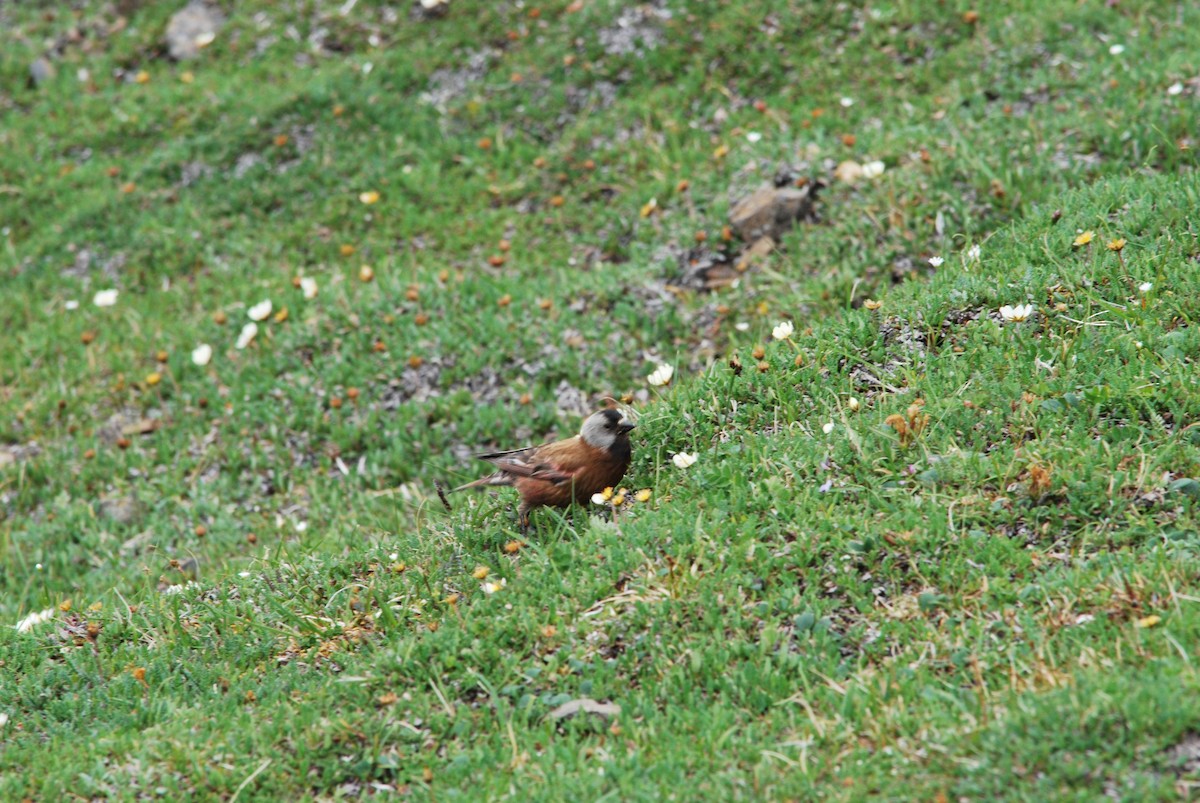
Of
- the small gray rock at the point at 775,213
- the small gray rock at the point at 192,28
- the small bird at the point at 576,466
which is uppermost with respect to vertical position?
the small gray rock at the point at 192,28

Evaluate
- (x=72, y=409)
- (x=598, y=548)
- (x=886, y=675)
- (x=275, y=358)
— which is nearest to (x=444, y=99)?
(x=275, y=358)

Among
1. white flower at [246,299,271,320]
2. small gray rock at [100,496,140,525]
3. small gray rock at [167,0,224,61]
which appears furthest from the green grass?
small gray rock at [167,0,224,61]

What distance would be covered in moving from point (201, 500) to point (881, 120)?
558 cm

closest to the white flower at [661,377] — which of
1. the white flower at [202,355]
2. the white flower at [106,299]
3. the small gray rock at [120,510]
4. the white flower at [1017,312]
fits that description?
the white flower at [1017,312]

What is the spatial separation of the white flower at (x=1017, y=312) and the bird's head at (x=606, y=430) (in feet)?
5.88

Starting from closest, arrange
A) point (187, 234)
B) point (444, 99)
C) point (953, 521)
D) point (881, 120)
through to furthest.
→ 1. point (953, 521)
2. point (881, 120)
3. point (187, 234)
4. point (444, 99)

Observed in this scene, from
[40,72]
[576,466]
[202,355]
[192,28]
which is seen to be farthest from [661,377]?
[40,72]

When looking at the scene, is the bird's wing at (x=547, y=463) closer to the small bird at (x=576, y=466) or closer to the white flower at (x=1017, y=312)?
the small bird at (x=576, y=466)

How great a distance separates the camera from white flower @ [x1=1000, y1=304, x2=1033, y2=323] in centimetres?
503

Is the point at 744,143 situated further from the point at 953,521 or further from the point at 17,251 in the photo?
the point at 17,251

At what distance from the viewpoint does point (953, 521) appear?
4234mm

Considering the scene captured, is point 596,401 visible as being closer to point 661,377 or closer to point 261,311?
point 661,377

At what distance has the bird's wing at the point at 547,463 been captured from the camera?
4839mm

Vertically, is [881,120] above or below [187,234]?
below
